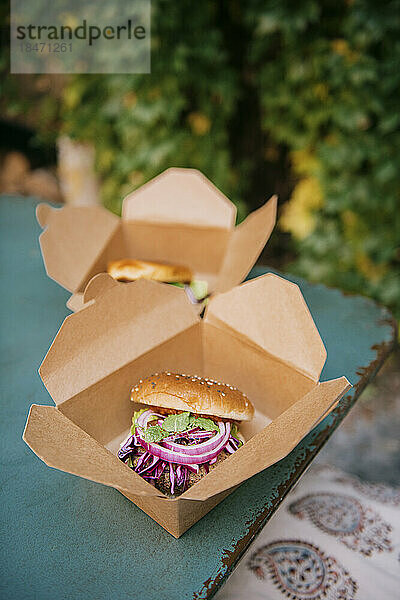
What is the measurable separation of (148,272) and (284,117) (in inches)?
64.6

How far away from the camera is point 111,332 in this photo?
812 millimetres

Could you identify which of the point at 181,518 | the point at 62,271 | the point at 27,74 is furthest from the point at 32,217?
the point at 27,74

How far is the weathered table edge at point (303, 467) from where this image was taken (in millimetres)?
537

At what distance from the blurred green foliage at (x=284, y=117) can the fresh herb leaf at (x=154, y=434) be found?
5.92 feet

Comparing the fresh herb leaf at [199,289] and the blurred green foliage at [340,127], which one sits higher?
the blurred green foliage at [340,127]

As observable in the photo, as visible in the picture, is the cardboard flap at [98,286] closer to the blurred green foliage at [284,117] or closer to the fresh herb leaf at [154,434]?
the fresh herb leaf at [154,434]

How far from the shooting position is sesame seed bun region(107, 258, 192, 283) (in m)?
1.17

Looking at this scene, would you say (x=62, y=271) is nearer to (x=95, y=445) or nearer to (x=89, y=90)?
(x=95, y=445)

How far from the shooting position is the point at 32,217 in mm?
1738

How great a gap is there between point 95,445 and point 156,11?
221 cm

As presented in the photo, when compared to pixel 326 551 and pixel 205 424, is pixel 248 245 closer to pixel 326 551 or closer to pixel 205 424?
pixel 205 424

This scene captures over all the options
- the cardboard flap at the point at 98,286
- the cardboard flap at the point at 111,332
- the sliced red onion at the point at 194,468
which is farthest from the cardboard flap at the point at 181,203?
the sliced red onion at the point at 194,468

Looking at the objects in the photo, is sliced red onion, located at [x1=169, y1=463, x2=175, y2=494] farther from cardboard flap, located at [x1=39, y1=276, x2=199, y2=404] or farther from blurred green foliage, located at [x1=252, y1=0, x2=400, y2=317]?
blurred green foliage, located at [x1=252, y1=0, x2=400, y2=317]

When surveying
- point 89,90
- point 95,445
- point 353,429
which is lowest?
point 353,429
